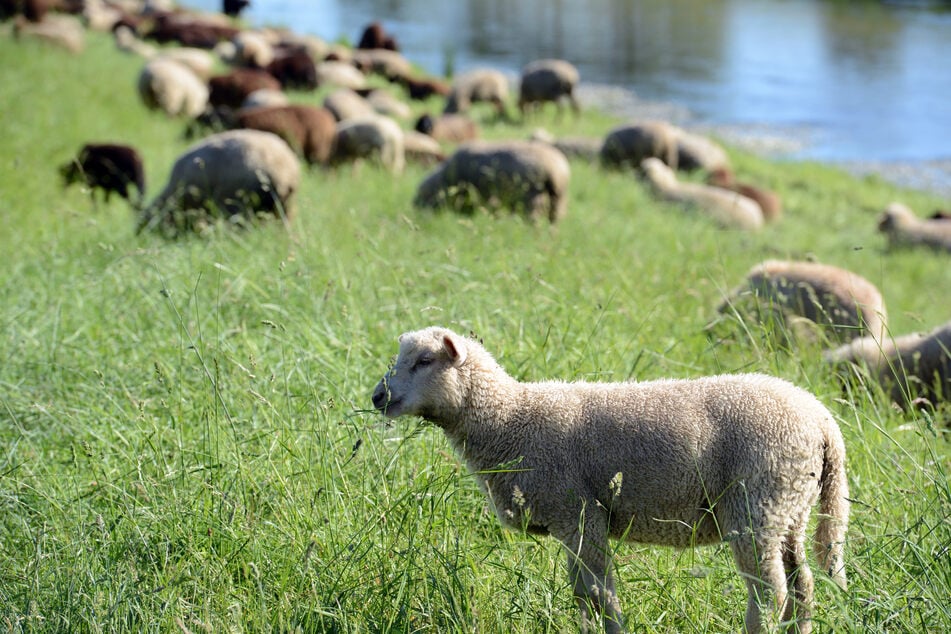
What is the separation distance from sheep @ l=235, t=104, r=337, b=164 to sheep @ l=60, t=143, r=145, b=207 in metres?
1.54

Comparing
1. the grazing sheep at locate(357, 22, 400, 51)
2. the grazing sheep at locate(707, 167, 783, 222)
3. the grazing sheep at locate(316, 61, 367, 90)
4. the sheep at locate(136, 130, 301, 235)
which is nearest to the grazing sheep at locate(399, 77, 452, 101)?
the grazing sheep at locate(316, 61, 367, 90)

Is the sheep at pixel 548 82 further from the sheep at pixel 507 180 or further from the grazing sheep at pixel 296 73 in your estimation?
the sheep at pixel 507 180

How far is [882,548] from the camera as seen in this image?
3533 millimetres

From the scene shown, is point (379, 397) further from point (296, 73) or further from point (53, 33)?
point (53, 33)

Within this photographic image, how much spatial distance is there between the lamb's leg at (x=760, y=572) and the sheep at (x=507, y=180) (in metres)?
6.54

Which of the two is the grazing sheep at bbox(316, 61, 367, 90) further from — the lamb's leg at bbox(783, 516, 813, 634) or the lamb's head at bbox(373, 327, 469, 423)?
the lamb's leg at bbox(783, 516, 813, 634)

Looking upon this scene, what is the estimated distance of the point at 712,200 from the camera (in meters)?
12.5

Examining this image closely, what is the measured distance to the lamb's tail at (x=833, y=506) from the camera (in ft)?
10.7

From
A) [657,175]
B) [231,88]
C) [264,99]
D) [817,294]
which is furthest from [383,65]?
[817,294]

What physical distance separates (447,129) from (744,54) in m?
17.2

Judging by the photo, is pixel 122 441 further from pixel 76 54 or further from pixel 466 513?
pixel 76 54

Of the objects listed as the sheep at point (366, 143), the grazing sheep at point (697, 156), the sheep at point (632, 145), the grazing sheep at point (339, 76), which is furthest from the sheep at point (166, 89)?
the grazing sheep at point (697, 156)

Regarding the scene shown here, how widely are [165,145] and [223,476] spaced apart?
39.5ft

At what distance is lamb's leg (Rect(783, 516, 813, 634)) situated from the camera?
325cm
